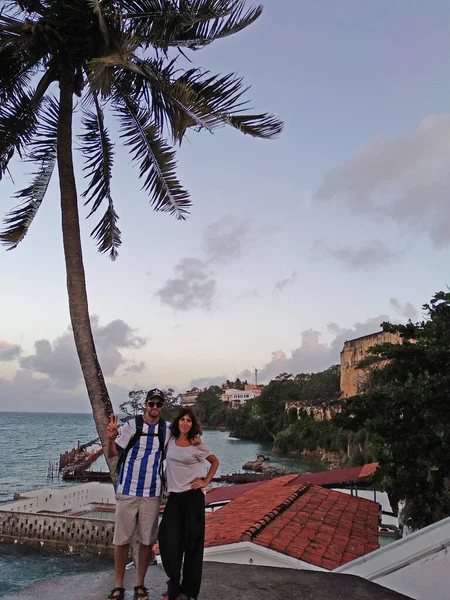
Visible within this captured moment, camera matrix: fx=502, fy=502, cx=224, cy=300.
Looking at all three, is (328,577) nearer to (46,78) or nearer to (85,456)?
(46,78)

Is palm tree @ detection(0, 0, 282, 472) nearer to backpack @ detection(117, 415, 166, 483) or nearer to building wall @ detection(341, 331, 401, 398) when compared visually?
backpack @ detection(117, 415, 166, 483)

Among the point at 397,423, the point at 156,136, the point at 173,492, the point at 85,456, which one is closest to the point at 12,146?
the point at 156,136

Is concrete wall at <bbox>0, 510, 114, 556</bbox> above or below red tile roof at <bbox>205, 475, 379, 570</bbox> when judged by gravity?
below

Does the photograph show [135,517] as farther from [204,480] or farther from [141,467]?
[204,480]

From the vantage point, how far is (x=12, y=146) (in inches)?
293

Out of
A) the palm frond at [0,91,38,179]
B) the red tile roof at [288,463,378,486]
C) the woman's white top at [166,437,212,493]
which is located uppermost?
the palm frond at [0,91,38,179]

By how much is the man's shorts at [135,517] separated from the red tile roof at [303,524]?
306 cm

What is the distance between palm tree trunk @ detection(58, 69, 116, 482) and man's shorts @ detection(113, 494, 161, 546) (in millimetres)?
1413

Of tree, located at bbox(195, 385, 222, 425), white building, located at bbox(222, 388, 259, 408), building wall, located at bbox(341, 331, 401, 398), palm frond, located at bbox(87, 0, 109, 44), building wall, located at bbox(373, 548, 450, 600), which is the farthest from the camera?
white building, located at bbox(222, 388, 259, 408)

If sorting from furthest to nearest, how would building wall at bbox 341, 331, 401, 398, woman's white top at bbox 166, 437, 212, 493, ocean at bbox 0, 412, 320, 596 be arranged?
1. building wall at bbox 341, 331, 401, 398
2. ocean at bbox 0, 412, 320, 596
3. woman's white top at bbox 166, 437, 212, 493

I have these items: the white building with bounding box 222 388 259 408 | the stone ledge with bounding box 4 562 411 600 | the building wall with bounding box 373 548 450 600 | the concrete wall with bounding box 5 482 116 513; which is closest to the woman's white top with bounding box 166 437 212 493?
the stone ledge with bounding box 4 562 411 600

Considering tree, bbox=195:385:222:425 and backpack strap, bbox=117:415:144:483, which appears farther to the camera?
tree, bbox=195:385:222:425

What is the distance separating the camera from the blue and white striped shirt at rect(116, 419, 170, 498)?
13.0 ft

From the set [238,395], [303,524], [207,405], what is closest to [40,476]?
[303,524]
